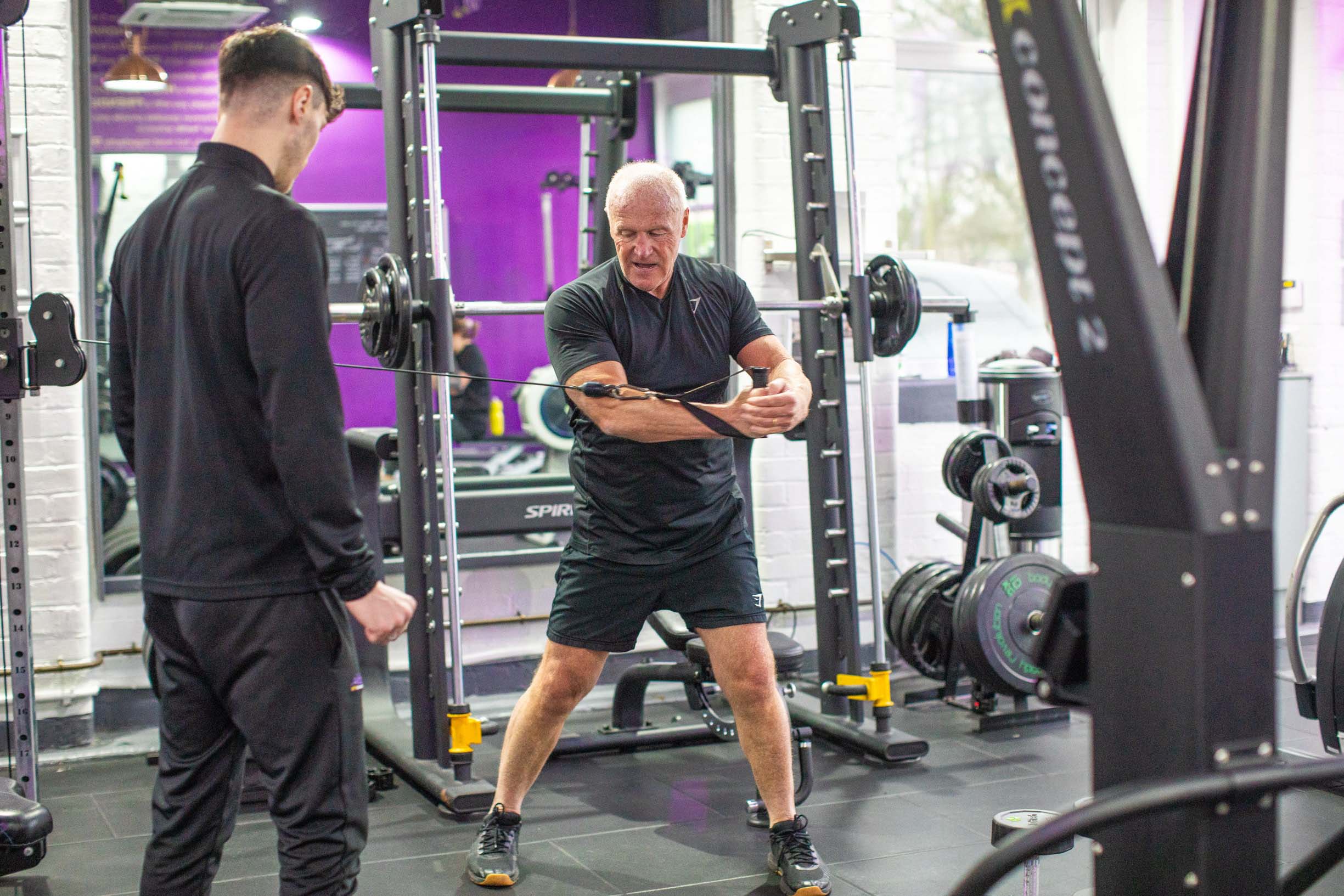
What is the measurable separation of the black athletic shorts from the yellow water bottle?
7.49 ft

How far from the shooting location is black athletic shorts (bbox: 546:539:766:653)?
3.08 m

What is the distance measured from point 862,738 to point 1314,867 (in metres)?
2.69

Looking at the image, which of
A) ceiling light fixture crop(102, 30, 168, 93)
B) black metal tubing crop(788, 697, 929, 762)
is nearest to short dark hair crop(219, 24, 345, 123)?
black metal tubing crop(788, 697, 929, 762)

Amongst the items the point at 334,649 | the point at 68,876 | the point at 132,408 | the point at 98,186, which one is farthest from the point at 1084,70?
the point at 98,186

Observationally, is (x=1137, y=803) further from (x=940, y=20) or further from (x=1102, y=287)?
(x=940, y=20)

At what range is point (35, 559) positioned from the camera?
4.30 m

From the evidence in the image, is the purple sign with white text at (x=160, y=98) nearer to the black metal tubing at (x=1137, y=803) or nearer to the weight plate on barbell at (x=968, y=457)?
the weight plate on barbell at (x=968, y=457)

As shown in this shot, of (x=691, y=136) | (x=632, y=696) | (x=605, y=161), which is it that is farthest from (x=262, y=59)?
(x=691, y=136)

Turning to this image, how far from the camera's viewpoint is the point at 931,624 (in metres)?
4.77

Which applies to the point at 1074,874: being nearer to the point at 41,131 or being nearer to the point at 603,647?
the point at 603,647

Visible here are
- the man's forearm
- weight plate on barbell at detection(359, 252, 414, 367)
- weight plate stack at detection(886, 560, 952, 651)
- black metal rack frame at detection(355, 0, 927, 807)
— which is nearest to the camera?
the man's forearm

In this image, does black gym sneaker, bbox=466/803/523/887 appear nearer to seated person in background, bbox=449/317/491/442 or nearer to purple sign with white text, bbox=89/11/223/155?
seated person in background, bbox=449/317/491/442

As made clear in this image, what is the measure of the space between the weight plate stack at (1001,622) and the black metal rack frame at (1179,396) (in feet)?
9.76

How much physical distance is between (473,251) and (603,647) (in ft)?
9.16
